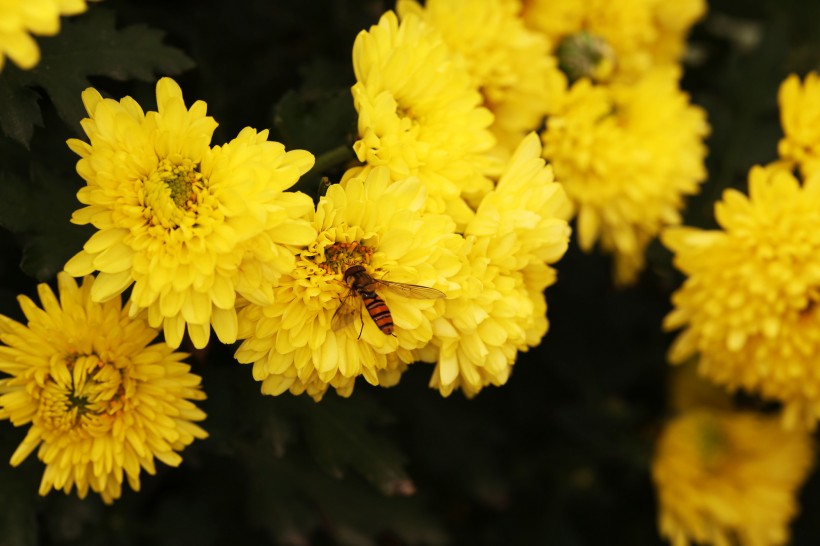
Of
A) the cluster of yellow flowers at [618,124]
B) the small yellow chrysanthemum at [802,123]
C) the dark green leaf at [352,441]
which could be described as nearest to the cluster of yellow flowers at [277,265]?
the dark green leaf at [352,441]

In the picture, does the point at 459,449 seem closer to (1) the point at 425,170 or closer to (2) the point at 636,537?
(2) the point at 636,537

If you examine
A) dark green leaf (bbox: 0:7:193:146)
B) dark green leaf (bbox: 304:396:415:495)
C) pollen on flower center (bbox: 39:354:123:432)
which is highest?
dark green leaf (bbox: 0:7:193:146)

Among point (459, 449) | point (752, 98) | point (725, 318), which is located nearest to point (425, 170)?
point (725, 318)

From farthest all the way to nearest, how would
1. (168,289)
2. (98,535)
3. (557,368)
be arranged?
(557,368) → (98,535) → (168,289)

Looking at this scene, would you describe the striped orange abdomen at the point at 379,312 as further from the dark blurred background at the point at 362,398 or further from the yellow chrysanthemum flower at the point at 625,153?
the yellow chrysanthemum flower at the point at 625,153

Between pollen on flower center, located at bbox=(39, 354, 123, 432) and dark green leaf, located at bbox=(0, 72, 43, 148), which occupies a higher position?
dark green leaf, located at bbox=(0, 72, 43, 148)

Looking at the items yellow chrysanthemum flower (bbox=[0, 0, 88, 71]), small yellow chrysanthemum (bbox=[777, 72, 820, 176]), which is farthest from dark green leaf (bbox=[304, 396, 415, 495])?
small yellow chrysanthemum (bbox=[777, 72, 820, 176])

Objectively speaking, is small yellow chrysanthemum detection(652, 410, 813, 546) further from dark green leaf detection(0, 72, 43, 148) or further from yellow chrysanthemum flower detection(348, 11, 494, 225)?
dark green leaf detection(0, 72, 43, 148)
